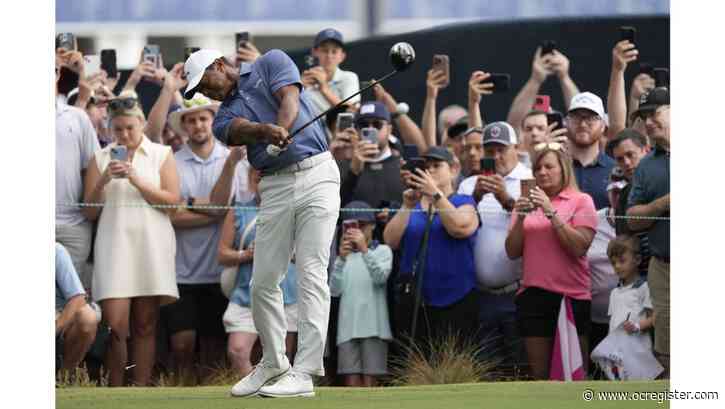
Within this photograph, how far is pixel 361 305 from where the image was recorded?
9703mm

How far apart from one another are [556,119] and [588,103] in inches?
10.7

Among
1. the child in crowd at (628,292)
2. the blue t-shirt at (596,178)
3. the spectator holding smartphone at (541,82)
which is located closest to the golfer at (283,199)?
the child in crowd at (628,292)

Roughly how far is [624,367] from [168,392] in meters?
2.81

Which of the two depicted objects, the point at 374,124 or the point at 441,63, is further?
the point at 441,63

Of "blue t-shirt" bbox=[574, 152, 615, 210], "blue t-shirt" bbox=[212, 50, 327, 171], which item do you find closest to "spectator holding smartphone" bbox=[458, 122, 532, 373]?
"blue t-shirt" bbox=[574, 152, 615, 210]

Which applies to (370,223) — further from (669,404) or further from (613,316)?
(669,404)

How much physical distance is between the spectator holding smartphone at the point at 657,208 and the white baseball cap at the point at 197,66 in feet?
10.4

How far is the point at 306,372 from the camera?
306 inches

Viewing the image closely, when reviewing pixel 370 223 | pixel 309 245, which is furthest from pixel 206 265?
pixel 309 245

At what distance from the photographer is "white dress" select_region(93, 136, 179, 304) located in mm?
9695

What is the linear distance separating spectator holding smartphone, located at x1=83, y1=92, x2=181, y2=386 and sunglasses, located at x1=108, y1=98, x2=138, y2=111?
0.25 m

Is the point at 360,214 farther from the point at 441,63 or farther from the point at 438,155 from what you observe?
the point at 441,63

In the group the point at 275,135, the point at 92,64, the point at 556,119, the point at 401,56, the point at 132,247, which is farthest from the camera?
the point at 92,64

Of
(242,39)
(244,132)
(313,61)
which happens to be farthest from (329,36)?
(244,132)
